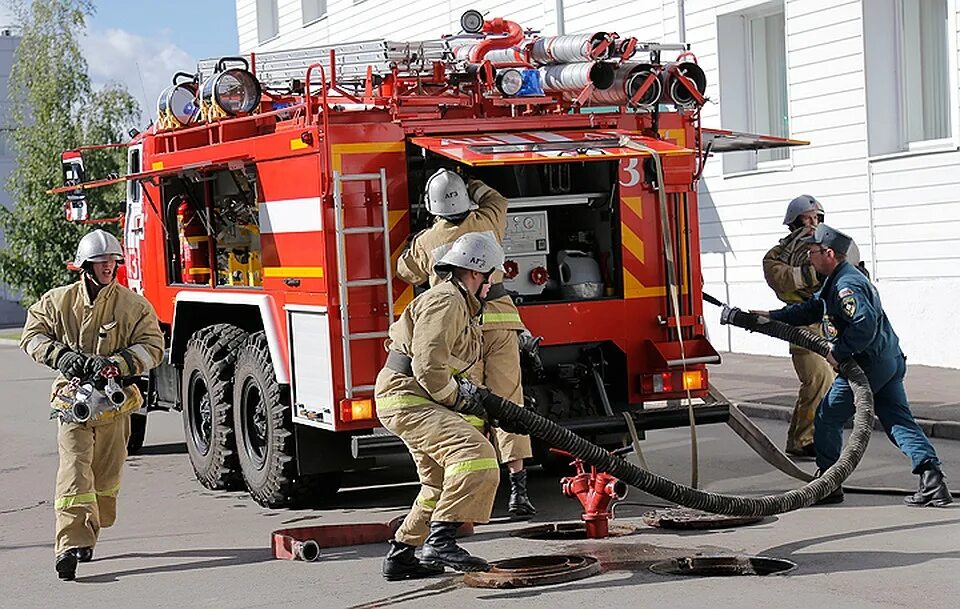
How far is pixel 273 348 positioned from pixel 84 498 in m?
1.97

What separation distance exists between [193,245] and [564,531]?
470 centimetres

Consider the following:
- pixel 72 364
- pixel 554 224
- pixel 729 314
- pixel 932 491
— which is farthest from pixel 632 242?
pixel 72 364

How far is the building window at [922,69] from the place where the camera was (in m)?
16.8

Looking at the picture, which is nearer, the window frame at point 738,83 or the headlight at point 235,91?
the headlight at point 235,91

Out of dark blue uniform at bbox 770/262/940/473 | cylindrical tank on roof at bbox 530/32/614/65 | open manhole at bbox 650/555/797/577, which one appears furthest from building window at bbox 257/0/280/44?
open manhole at bbox 650/555/797/577

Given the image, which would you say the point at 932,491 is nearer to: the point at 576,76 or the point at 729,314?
the point at 729,314

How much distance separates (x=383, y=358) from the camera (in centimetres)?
952

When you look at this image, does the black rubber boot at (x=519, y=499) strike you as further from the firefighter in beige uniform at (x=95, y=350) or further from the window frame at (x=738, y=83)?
the window frame at (x=738, y=83)

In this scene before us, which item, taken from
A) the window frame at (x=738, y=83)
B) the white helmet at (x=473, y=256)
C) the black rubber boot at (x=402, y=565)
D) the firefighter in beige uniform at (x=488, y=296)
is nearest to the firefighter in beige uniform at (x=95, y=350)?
the firefighter in beige uniform at (x=488, y=296)

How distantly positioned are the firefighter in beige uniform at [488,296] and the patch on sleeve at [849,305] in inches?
72.1

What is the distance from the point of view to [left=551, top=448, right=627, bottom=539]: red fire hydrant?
332 inches

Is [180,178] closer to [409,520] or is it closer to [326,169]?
[326,169]

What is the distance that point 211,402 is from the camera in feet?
37.4

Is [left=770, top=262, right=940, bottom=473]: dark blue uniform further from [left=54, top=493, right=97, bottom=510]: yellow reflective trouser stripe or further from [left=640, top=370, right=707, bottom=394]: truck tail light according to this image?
[left=54, top=493, right=97, bottom=510]: yellow reflective trouser stripe
